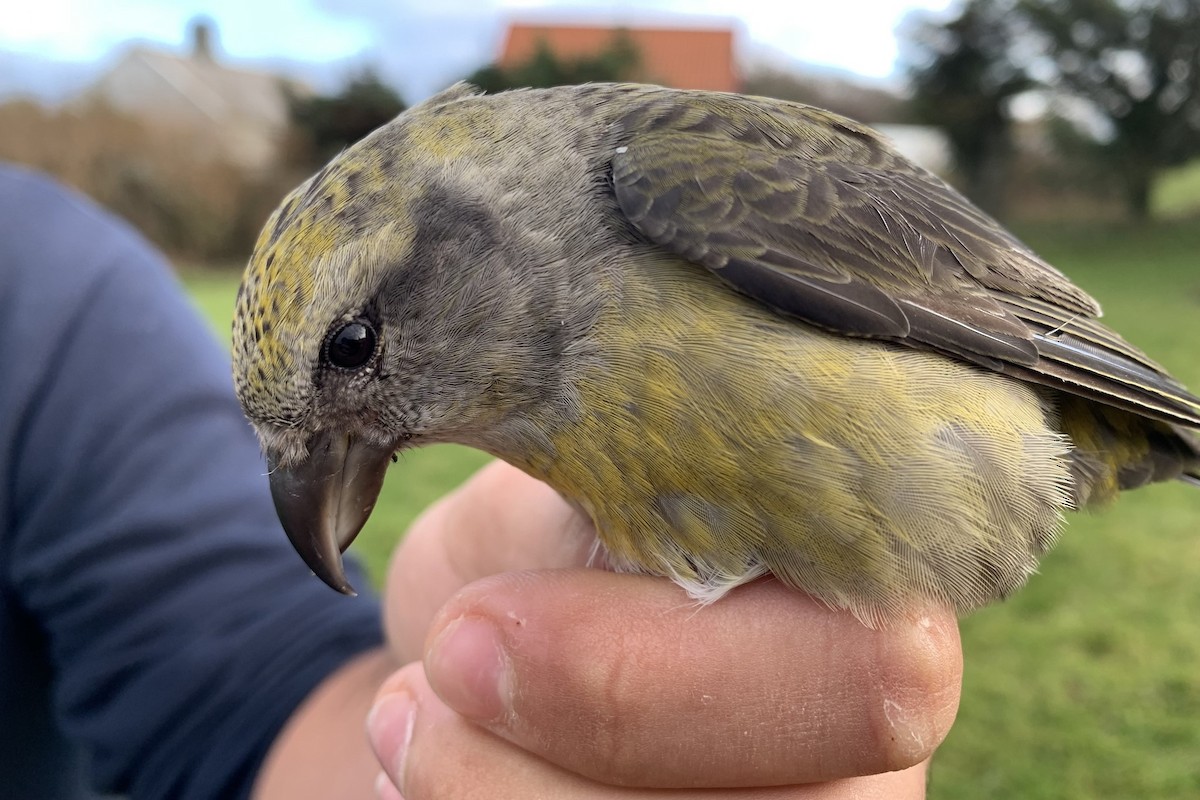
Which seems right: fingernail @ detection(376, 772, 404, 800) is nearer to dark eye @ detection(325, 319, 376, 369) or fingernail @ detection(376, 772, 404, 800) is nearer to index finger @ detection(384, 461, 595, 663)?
index finger @ detection(384, 461, 595, 663)

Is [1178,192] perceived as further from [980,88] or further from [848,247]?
[848,247]

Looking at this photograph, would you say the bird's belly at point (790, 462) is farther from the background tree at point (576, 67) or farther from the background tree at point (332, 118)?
the background tree at point (332, 118)

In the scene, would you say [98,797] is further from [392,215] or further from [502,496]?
[392,215]

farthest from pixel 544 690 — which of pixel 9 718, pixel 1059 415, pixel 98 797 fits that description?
pixel 98 797

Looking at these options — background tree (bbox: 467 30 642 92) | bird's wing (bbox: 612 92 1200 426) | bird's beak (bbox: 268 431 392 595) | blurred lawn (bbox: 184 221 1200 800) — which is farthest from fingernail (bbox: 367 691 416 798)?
background tree (bbox: 467 30 642 92)

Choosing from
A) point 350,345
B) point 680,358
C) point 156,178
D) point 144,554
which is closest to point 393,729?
point 350,345

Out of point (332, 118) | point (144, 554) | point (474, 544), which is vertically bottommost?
point (332, 118)
